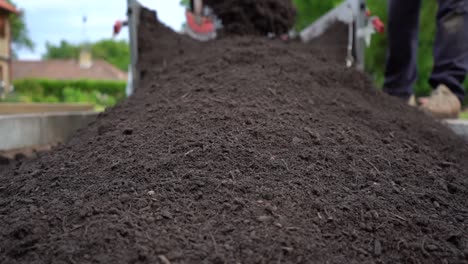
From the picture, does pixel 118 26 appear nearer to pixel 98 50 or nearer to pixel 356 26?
pixel 356 26

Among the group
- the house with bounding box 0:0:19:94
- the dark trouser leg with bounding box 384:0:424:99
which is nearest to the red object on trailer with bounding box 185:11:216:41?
the dark trouser leg with bounding box 384:0:424:99

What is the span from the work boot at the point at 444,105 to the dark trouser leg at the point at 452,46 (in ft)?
0.36

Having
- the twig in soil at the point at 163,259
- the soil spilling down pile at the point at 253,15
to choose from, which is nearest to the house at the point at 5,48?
the soil spilling down pile at the point at 253,15

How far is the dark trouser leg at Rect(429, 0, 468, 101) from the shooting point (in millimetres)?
3195

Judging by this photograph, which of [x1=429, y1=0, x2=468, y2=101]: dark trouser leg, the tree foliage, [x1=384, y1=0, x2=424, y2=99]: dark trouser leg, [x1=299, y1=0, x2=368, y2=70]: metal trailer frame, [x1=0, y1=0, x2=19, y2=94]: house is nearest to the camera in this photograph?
[x1=429, y1=0, x2=468, y2=101]: dark trouser leg

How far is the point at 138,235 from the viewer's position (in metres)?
1.11

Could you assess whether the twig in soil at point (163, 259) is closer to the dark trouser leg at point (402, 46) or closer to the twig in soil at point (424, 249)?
the twig in soil at point (424, 249)

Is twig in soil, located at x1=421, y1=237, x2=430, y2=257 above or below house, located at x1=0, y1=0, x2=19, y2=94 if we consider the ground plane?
below

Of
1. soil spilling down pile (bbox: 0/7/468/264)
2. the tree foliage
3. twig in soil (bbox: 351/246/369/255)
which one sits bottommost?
twig in soil (bbox: 351/246/369/255)

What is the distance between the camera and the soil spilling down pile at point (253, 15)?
3.43 meters

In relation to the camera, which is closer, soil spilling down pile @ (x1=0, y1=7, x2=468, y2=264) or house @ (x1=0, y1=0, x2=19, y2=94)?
soil spilling down pile @ (x1=0, y1=7, x2=468, y2=264)

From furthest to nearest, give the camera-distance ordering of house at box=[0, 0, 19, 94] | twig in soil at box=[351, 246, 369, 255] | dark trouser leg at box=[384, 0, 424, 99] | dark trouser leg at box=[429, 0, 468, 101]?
house at box=[0, 0, 19, 94], dark trouser leg at box=[384, 0, 424, 99], dark trouser leg at box=[429, 0, 468, 101], twig in soil at box=[351, 246, 369, 255]

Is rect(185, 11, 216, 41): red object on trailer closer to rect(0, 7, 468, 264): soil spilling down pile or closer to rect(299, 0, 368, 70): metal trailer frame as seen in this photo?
rect(299, 0, 368, 70): metal trailer frame

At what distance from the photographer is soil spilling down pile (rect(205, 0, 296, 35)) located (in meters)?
3.43
